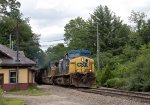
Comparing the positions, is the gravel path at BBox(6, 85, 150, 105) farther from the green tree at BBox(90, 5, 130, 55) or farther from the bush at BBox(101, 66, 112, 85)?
the green tree at BBox(90, 5, 130, 55)

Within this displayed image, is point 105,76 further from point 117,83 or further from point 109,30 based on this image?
point 109,30

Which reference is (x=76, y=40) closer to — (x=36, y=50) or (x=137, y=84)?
(x=36, y=50)

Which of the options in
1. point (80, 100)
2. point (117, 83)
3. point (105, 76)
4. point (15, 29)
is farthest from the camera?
point (15, 29)

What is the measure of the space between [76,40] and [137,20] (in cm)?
2914

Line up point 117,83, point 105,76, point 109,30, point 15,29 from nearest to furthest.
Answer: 1. point 117,83
2. point 105,76
3. point 109,30
4. point 15,29

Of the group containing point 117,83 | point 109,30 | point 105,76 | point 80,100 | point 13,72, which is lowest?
point 80,100

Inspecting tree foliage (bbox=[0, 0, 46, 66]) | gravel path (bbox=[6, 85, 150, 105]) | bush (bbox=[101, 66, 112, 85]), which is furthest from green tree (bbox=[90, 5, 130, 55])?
gravel path (bbox=[6, 85, 150, 105])

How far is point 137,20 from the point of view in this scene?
68.2m

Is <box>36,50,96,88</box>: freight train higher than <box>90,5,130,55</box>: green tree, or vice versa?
<box>90,5,130,55</box>: green tree

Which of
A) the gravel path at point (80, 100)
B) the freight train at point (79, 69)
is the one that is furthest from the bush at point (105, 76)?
the gravel path at point (80, 100)

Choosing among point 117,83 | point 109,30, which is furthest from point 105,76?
point 109,30

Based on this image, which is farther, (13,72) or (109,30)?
(109,30)

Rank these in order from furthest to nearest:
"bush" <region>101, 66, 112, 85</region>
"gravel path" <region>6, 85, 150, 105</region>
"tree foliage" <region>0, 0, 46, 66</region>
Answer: "tree foliage" <region>0, 0, 46, 66</region>
"bush" <region>101, 66, 112, 85</region>
"gravel path" <region>6, 85, 150, 105</region>

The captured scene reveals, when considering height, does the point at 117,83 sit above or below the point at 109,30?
below
